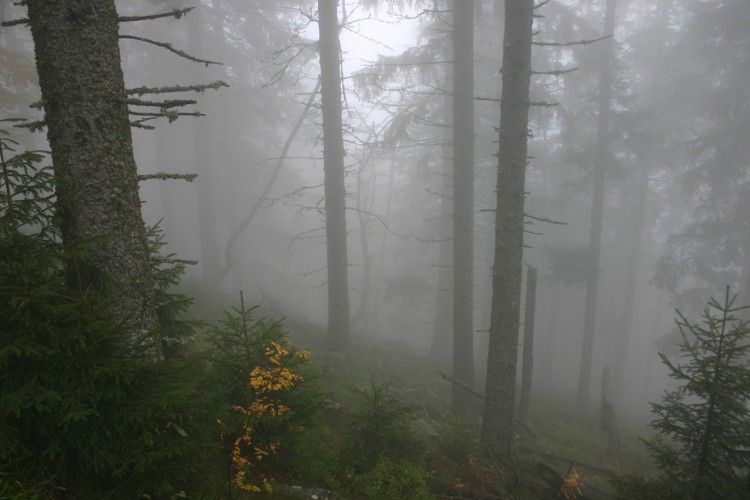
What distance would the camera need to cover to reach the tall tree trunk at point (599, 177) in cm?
1557

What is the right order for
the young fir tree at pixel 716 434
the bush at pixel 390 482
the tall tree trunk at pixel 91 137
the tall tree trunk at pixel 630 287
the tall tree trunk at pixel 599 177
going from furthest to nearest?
the tall tree trunk at pixel 630 287
the tall tree trunk at pixel 599 177
the bush at pixel 390 482
the young fir tree at pixel 716 434
the tall tree trunk at pixel 91 137

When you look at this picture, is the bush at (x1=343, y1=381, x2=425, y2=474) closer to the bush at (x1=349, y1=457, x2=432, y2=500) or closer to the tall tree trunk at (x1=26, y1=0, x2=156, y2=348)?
the bush at (x1=349, y1=457, x2=432, y2=500)

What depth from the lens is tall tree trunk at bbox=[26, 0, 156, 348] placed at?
3.42m

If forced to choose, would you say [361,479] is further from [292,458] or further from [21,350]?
[21,350]

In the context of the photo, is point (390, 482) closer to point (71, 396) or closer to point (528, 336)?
point (71, 396)

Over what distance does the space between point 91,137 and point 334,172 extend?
7729mm

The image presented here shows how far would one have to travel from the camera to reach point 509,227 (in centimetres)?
715

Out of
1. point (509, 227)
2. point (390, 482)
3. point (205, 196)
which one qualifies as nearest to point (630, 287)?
point (509, 227)

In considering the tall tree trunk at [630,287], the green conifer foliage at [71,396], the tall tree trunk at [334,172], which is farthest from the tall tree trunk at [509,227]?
the tall tree trunk at [630,287]

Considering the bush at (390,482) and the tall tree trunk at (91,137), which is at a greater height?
the tall tree trunk at (91,137)

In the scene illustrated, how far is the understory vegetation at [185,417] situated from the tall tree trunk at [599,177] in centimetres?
1022

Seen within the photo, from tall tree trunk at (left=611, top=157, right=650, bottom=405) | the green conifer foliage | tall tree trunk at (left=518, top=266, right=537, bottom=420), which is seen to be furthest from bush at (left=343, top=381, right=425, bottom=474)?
tall tree trunk at (left=611, top=157, right=650, bottom=405)

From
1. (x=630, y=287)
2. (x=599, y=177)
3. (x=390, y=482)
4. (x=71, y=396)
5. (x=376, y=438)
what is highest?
(x=599, y=177)

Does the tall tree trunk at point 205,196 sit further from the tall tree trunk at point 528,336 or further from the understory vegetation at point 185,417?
the understory vegetation at point 185,417
